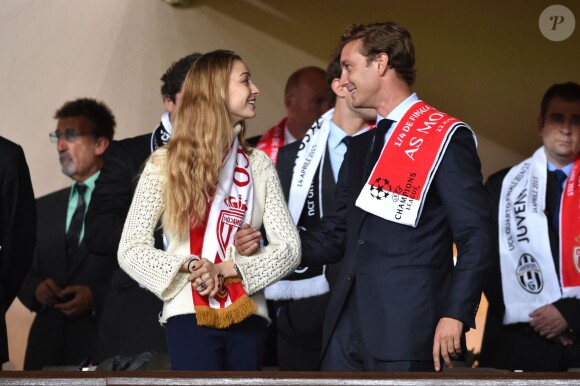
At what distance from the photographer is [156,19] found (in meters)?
6.71

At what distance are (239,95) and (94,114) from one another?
8.01 ft

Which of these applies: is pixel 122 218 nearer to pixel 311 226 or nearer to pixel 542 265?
pixel 311 226

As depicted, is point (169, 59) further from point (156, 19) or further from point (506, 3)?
point (506, 3)

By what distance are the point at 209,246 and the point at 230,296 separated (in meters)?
0.16

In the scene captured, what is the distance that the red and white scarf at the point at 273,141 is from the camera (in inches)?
214

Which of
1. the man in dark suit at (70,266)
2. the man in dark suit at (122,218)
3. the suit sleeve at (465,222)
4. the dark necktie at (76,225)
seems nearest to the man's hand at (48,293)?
the man in dark suit at (70,266)

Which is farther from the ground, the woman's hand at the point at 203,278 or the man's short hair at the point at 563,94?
the man's short hair at the point at 563,94

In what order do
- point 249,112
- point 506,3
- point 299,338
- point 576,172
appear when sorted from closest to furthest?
point 249,112
point 299,338
point 576,172
point 506,3

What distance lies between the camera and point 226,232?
10.8 ft

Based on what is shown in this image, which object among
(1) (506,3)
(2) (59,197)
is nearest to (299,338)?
(2) (59,197)

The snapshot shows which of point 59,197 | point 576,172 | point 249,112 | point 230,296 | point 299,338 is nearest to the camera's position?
point 230,296

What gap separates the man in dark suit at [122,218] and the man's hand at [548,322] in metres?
1.59

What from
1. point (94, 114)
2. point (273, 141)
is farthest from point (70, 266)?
point (273, 141)

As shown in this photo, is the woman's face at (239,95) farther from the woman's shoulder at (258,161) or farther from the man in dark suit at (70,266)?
the man in dark suit at (70,266)
